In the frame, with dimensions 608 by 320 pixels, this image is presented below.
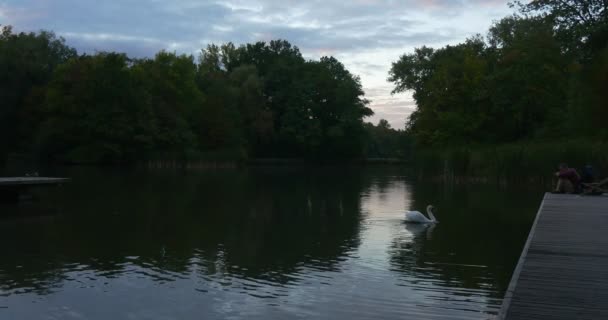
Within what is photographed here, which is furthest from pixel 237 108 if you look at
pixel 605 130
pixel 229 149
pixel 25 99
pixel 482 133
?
pixel 605 130

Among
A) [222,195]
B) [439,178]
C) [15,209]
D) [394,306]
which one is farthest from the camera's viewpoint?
[439,178]

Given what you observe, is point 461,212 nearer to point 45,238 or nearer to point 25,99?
point 45,238

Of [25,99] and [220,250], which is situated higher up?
[25,99]

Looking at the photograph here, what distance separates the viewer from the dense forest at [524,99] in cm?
3341

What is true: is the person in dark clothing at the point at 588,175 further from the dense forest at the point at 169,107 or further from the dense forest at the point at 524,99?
the dense forest at the point at 169,107

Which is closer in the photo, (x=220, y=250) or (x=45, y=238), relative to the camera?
(x=220, y=250)

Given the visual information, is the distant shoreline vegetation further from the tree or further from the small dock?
the small dock

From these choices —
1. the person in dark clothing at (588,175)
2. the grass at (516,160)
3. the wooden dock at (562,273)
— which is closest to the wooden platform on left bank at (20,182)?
the wooden dock at (562,273)

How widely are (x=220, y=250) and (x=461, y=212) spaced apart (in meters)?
11.6

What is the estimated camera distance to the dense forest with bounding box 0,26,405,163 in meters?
63.4

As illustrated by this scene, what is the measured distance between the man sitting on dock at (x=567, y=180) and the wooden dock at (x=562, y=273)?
26.5 ft

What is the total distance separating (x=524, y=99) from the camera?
4441 cm

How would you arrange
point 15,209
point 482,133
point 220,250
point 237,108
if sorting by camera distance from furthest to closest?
point 237,108 → point 482,133 → point 15,209 → point 220,250

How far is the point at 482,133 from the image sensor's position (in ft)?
161
